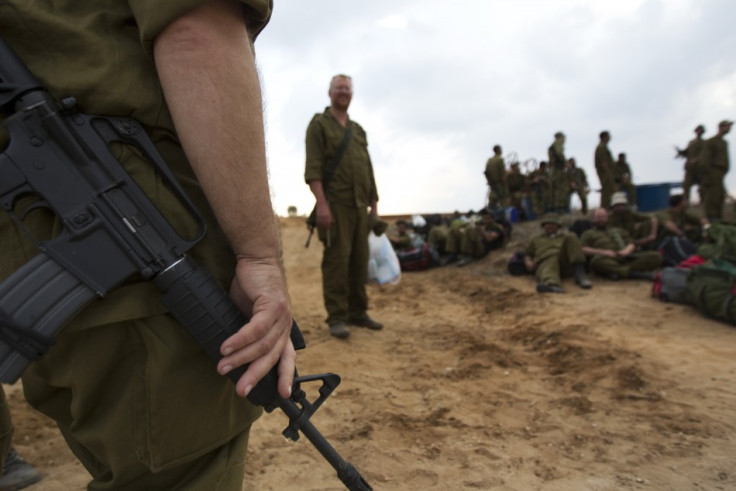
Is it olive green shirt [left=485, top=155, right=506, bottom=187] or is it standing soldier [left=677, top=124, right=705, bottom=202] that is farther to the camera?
olive green shirt [left=485, top=155, right=506, bottom=187]

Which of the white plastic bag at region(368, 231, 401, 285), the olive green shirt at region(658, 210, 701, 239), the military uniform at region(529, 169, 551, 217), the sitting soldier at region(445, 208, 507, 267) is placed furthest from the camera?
the military uniform at region(529, 169, 551, 217)

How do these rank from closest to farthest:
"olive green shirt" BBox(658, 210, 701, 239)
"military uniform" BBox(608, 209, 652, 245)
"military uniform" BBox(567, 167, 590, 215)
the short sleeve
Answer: the short sleeve → "olive green shirt" BBox(658, 210, 701, 239) → "military uniform" BBox(608, 209, 652, 245) → "military uniform" BBox(567, 167, 590, 215)

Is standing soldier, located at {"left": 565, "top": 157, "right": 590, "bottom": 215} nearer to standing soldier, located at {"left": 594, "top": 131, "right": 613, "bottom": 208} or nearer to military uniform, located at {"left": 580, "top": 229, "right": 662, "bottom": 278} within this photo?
standing soldier, located at {"left": 594, "top": 131, "right": 613, "bottom": 208}

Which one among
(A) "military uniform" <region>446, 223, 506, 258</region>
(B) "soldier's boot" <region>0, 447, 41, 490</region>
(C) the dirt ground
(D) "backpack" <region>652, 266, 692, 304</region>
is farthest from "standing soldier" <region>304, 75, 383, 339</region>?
(A) "military uniform" <region>446, 223, 506, 258</region>

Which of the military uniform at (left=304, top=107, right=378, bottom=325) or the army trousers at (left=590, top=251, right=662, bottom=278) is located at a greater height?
the military uniform at (left=304, top=107, right=378, bottom=325)

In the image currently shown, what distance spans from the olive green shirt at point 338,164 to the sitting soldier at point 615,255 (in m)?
3.88

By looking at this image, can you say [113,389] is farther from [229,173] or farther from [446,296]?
[446,296]

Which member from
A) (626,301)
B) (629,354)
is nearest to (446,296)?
(626,301)

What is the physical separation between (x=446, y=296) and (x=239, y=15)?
6.06 meters

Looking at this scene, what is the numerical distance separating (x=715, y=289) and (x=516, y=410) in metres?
2.74

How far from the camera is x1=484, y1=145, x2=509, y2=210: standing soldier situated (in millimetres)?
13164

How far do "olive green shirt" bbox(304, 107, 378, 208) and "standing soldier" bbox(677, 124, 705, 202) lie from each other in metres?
8.18

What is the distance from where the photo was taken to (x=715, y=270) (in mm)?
4508

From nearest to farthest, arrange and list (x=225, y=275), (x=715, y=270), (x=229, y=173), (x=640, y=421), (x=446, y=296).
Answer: (x=229, y=173) → (x=225, y=275) → (x=640, y=421) → (x=715, y=270) → (x=446, y=296)
